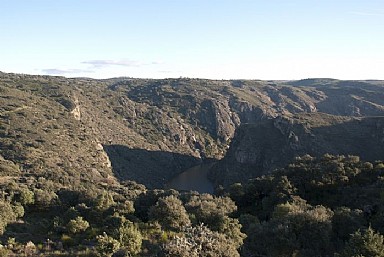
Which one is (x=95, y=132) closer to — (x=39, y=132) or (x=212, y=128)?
(x=39, y=132)

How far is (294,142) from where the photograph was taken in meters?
101

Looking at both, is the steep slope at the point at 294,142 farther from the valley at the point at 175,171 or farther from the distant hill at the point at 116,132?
the distant hill at the point at 116,132

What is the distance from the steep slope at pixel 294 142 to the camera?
94.2 m

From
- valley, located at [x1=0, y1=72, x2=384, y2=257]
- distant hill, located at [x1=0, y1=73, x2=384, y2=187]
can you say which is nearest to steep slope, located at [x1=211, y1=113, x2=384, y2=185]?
valley, located at [x1=0, y1=72, x2=384, y2=257]

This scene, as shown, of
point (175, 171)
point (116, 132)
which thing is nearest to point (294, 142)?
point (175, 171)

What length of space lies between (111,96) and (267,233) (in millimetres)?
136341

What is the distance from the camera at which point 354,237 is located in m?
18.8

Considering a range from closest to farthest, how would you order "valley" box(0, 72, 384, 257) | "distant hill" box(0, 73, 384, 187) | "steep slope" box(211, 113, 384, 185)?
"valley" box(0, 72, 384, 257), "distant hill" box(0, 73, 384, 187), "steep slope" box(211, 113, 384, 185)

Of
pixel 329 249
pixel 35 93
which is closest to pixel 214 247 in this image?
pixel 329 249

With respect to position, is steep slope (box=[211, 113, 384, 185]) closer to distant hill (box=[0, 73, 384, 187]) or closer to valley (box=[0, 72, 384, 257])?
valley (box=[0, 72, 384, 257])

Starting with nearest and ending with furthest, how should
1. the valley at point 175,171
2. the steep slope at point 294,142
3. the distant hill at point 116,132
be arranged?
1. the valley at point 175,171
2. the distant hill at point 116,132
3. the steep slope at point 294,142

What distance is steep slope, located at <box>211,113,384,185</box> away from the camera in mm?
94188

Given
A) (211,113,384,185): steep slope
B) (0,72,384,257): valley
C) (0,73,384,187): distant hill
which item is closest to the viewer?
(0,72,384,257): valley

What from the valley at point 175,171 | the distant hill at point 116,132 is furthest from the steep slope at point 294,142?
the distant hill at point 116,132
